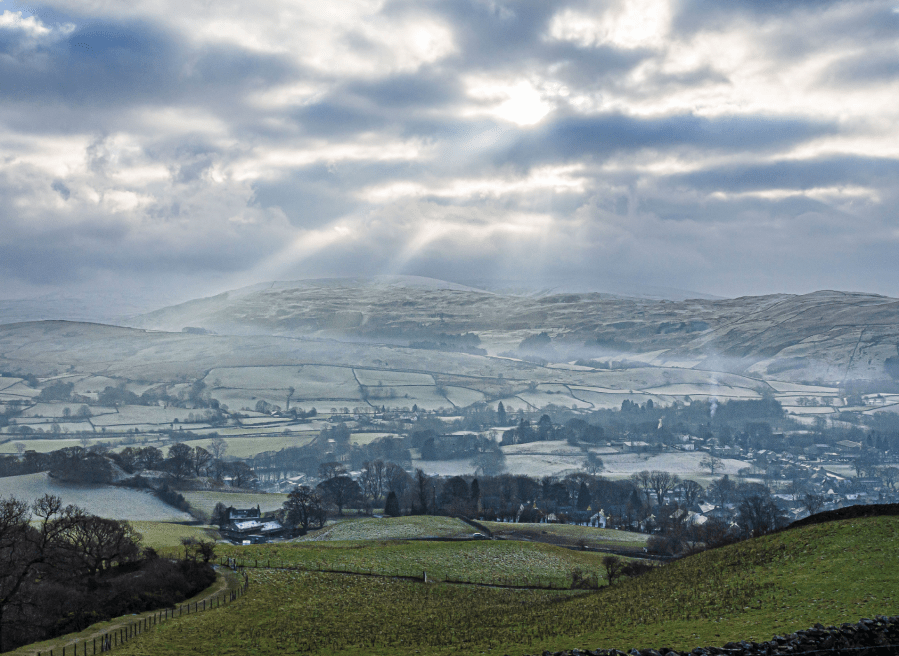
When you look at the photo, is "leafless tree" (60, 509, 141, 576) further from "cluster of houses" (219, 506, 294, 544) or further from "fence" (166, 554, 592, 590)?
"cluster of houses" (219, 506, 294, 544)

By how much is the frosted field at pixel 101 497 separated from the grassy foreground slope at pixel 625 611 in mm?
87858

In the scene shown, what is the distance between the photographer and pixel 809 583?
37.6m

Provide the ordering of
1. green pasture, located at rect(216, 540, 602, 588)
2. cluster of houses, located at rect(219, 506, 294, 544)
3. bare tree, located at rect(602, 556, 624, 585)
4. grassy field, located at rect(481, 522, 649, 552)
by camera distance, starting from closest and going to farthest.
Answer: bare tree, located at rect(602, 556, 624, 585), green pasture, located at rect(216, 540, 602, 588), grassy field, located at rect(481, 522, 649, 552), cluster of houses, located at rect(219, 506, 294, 544)

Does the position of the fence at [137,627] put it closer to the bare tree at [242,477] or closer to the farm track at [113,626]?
the farm track at [113,626]

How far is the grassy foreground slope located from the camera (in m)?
32.9

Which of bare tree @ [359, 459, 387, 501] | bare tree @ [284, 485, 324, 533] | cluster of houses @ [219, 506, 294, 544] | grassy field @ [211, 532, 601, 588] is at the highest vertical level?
grassy field @ [211, 532, 601, 588]

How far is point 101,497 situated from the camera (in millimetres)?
139250

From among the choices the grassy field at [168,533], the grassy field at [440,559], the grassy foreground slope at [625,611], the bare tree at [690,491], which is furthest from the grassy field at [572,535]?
the bare tree at [690,491]

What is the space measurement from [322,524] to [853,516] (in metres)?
92.4

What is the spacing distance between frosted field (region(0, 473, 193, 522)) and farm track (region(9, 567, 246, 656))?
7943cm

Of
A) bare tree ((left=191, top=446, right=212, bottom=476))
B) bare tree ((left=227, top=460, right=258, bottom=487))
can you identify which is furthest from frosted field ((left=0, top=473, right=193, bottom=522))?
bare tree ((left=227, top=460, right=258, bottom=487))

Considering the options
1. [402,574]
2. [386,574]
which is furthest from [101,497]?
[402,574]

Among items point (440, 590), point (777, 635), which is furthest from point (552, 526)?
point (777, 635)

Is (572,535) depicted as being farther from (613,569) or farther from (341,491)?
(341,491)
